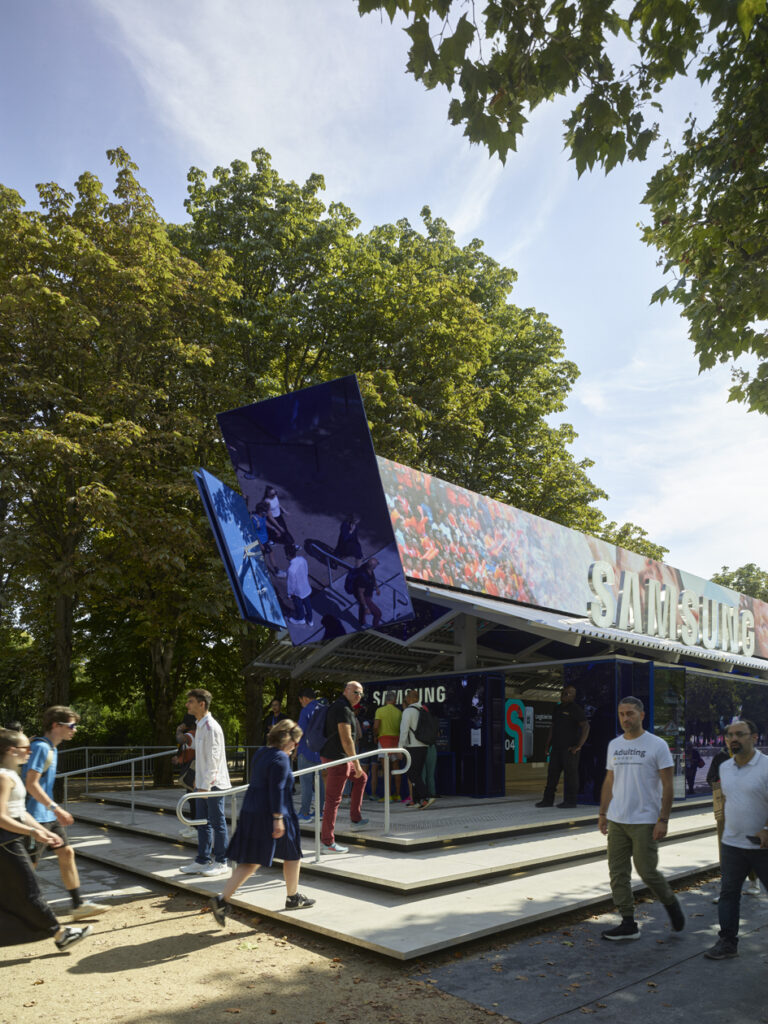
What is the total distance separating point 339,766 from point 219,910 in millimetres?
2843

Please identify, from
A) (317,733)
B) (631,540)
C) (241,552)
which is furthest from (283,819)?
(631,540)

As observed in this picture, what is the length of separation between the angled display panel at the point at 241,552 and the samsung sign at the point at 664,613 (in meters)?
5.71

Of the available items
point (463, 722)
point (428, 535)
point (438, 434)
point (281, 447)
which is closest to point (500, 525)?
point (428, 535)

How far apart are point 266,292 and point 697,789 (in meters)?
16.1

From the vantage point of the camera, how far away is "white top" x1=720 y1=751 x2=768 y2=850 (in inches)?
224

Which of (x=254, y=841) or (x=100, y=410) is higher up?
(x=100, y=410)

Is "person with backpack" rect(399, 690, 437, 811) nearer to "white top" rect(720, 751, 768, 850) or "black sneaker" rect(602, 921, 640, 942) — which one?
"black sneaker" rect(602, 921, 640, 942)

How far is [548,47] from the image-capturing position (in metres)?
6.17

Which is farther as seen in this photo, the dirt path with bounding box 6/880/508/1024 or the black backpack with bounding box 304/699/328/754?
the black backpack with bounding box 304/699/328/754

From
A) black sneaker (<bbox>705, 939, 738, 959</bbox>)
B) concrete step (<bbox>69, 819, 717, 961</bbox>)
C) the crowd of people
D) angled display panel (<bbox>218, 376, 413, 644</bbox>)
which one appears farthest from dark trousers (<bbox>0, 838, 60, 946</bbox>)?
angled display panel (<bbox>218, 376, 413, 644</bbox>)

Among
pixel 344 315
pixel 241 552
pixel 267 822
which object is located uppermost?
pixel 344 315

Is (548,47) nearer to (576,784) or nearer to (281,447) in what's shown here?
(281,447)

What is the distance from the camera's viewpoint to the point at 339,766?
920 cm

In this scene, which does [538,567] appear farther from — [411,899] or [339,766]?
[411,899]
